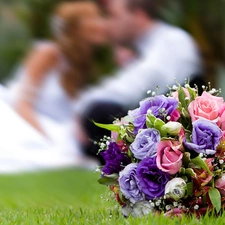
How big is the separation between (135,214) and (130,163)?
15 centimetres

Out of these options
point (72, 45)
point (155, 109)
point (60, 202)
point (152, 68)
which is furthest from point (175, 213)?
point (72, 45)

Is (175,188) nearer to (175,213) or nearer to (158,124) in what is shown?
(175,213)

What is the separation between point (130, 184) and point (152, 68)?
463 cm

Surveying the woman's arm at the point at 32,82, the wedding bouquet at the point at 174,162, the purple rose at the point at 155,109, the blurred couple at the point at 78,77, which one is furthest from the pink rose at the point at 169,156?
the woman's arm at the point at 32,82

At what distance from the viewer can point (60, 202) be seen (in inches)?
131

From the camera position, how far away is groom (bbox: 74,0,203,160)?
6113 mm

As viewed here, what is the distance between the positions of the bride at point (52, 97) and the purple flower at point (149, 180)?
13.1ft

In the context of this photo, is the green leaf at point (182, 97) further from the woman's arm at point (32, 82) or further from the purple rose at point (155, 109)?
the woman's arm at point (32, 82)

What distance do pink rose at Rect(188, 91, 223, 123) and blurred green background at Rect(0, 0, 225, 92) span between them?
4648 mm

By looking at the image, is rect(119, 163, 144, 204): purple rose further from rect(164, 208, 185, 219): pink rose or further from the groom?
the groom

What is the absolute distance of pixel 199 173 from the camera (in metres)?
1.83

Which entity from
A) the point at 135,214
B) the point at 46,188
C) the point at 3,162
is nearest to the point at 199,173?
the point at 135,214

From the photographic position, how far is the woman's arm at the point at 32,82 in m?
6.39

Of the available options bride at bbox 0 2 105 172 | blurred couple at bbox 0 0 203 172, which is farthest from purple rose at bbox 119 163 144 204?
bride at bbox 0 2 105 172
